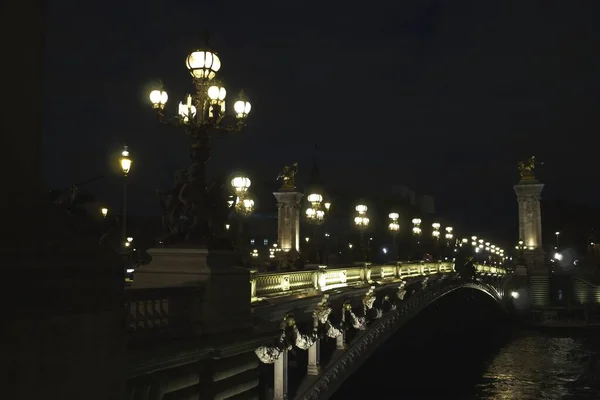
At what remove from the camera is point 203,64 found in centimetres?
1297

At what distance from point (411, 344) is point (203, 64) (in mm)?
37864

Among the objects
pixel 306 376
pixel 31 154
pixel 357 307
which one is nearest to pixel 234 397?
pixel 31 154

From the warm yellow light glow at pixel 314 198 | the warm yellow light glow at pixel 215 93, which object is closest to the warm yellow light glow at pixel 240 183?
the warm yellow light glow at pixel 314 198

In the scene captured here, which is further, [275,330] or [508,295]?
[508,295]

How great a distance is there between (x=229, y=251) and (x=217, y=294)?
0.88m

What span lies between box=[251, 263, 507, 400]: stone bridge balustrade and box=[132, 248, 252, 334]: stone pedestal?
1.50 metres

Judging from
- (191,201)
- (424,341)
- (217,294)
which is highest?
(191,201)

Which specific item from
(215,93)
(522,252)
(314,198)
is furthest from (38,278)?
(522,252)

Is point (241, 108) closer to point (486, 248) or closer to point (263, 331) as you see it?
point (263, 331)

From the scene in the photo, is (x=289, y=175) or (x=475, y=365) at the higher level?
(x=289, y=175)

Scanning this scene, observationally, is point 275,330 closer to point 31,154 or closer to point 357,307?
point 31,154

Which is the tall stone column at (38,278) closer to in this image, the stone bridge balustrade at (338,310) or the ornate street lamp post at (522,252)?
the stone bridge balustrade at (338,310)

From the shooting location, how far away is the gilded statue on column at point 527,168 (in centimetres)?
6778

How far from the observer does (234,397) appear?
11922 millimetres
